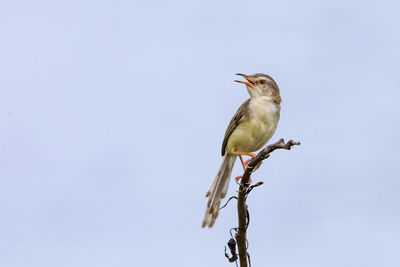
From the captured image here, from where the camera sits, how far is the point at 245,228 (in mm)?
7535

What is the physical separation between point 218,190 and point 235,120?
121cm

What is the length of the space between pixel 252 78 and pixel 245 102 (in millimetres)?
466

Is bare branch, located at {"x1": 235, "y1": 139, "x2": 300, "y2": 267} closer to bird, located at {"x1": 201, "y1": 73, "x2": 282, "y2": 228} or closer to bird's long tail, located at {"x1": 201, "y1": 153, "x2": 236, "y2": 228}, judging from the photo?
bird's long tail, located at {"x1": 201, "y1": 153, "x2": 236, "y2": 228}

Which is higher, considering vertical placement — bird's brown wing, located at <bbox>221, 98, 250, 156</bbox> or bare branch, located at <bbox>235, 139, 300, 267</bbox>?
bird's brown wing, located at <bbox>221, 98, 250, 156</bbox>

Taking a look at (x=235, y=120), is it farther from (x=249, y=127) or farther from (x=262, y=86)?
(x=262, y=86)

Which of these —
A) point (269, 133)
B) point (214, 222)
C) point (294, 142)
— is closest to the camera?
point (294, 142)

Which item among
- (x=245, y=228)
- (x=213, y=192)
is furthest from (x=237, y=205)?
(x=213, y=192)

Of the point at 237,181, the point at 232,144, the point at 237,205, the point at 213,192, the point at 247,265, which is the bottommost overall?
the point at 247,265

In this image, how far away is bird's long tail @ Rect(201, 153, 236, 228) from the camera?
9344 millimetres

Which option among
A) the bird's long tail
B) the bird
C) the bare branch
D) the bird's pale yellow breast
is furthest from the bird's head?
the bare branch

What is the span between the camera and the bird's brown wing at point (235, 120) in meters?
10.3

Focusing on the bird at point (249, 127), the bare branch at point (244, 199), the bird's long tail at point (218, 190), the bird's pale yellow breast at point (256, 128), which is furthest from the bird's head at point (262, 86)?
the bare branch at point (244, 199)

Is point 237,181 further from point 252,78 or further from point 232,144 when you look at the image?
point 252,78

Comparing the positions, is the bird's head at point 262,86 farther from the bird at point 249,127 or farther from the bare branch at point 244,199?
the bare branch at point 244,199
